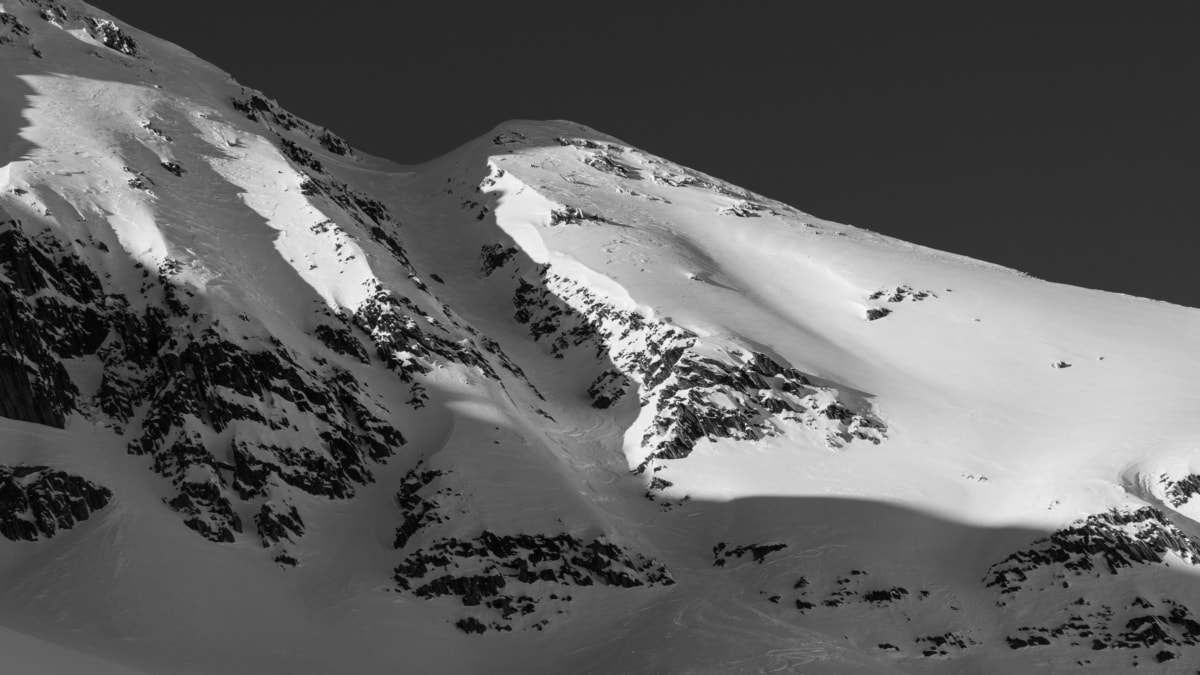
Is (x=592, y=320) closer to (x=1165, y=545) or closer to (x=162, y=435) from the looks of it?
(x=162, y=435)

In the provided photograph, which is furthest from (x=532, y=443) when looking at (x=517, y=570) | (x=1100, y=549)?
(x=1100, y=549)

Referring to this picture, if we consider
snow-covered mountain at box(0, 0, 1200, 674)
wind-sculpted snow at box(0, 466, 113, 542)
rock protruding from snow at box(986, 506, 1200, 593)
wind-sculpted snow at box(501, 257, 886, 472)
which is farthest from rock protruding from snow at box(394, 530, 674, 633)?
rock protruding from snow at box(986, 506, 1200, 593)

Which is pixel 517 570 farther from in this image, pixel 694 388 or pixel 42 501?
pixel 42 501

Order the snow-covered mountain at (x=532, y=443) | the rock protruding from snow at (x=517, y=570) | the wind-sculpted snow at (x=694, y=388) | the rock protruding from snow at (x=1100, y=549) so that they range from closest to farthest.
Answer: the snow-covered mountain at (x=532, y=443) → the rock protruding from snow at (x=517, y=570) → the rock protruding from snow at (x=1100, y=549) → the wind-sculpted snow at (x=694, y=388)

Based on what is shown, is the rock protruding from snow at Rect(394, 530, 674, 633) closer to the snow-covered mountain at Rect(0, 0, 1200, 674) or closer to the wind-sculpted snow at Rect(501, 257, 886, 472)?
the snow-covered mountain at Rect(0, 0, 1200, 674)

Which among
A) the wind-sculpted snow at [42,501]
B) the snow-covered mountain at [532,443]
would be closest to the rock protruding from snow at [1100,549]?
the snow-covered mountain at [532,443]

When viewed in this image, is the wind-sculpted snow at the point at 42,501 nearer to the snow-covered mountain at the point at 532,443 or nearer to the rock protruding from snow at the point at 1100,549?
the snow-covered mountain at the point at 532,443
